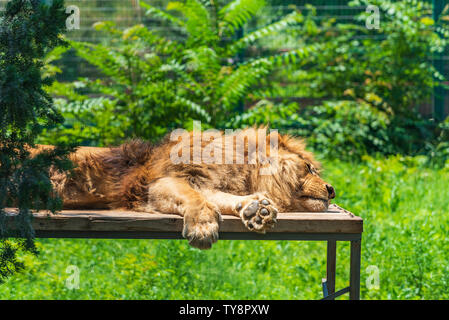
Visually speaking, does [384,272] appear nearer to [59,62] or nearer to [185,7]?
[185,7]

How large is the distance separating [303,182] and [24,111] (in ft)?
5.58

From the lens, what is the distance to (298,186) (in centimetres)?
328

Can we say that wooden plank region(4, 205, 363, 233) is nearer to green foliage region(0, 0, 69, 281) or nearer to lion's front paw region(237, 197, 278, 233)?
lion's front paw region(237, 197, 278, 233)

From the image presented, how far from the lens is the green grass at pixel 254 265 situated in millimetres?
4406

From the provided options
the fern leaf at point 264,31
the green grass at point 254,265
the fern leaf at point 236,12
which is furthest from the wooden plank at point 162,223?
the fern leaf at point 236,12

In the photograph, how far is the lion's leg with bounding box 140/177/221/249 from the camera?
2.70 metres

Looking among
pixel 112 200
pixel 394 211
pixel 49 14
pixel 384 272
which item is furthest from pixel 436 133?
pixel 49 14

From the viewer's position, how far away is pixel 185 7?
6562 mm

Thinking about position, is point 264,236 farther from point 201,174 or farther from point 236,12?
point 236,12

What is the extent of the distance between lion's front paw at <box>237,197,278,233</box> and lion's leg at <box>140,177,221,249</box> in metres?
0.15

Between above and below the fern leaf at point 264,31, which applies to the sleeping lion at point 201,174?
below

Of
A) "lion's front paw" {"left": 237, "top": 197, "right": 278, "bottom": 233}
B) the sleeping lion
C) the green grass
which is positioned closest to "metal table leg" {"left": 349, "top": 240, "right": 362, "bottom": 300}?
the sleeping lion

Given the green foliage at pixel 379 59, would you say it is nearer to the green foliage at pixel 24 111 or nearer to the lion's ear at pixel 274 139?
the lion's ear at pixel 274 139

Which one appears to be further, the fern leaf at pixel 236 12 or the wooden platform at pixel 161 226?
the fern leaf at pixel 236 12
